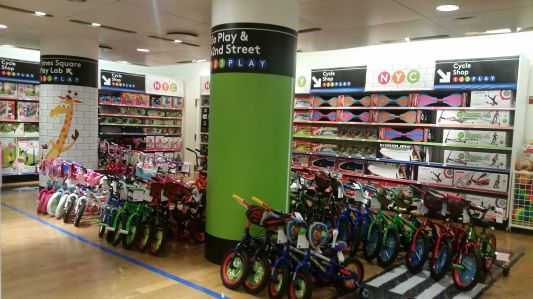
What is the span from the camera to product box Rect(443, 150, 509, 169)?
22.9 ft

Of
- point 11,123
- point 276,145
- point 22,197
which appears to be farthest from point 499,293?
point 11,123

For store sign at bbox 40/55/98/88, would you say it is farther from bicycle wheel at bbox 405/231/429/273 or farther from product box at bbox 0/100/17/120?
bicycle wheel at bbox 405/231/429/273

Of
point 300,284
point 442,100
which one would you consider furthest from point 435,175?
point 300,284

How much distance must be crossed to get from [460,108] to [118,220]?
19.1 feet

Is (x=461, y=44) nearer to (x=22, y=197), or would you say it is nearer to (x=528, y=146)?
(x=528, y=146)

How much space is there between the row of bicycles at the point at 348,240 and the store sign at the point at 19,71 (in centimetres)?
738

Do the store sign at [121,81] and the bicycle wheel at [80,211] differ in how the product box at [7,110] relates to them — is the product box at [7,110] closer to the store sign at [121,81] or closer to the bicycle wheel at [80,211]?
the store sign at [121,81]

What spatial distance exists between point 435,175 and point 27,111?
29.7 ft

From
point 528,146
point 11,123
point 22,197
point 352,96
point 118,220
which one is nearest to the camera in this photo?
point 118,220

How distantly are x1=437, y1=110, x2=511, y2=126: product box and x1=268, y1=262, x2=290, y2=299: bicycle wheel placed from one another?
510 centimetres

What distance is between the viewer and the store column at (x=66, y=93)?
7305 mm

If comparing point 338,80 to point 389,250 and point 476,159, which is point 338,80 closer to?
point 476,159

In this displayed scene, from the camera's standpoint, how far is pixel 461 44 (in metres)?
7.77

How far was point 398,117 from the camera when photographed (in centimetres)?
816
